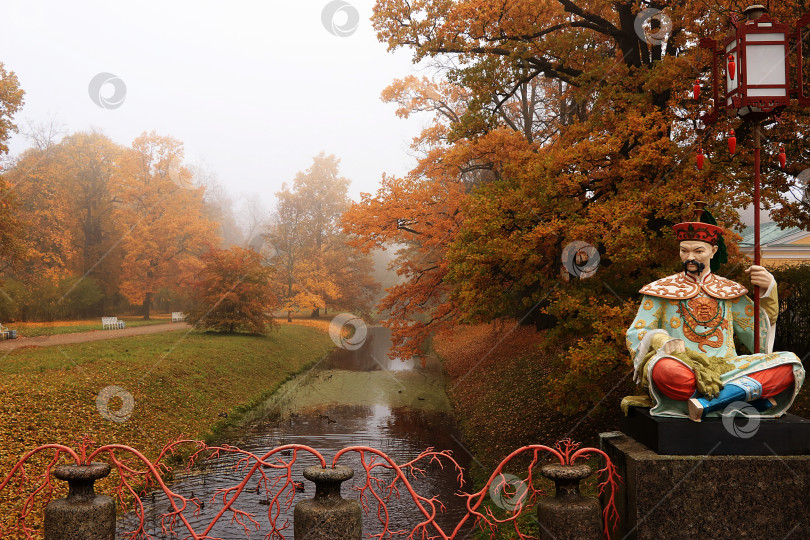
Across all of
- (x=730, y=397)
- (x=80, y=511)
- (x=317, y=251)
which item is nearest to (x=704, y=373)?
(x=730, y=397)

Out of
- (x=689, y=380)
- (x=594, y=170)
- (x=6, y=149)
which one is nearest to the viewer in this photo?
(x=689, y=380)

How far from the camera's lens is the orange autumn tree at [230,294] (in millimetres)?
24906

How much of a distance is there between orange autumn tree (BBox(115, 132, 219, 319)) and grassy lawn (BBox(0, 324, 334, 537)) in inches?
382

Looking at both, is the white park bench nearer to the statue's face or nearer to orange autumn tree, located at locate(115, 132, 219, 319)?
orange autumn tree, located at locate(115, 132, 219, 319)

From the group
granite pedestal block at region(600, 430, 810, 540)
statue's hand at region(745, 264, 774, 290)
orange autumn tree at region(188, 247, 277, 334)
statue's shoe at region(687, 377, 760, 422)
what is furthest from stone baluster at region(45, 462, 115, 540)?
orange autumn tree at region(188, 247, 277, 334)

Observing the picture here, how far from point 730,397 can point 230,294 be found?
22783mm

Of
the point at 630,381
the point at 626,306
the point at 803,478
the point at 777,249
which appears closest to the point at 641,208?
the point at 626,306

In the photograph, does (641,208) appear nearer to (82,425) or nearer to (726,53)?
(726,53)

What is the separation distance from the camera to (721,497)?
433cm

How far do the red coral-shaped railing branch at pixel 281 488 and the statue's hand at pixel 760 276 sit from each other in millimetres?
1982

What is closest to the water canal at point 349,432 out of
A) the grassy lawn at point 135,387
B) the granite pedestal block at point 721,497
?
the grassy lawn at point 135,387

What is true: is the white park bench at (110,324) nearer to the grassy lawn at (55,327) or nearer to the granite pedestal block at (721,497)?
the grassy lawn at (55,327)

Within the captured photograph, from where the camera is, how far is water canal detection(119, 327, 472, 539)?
330 inches

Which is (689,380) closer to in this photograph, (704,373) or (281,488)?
(704,373)
